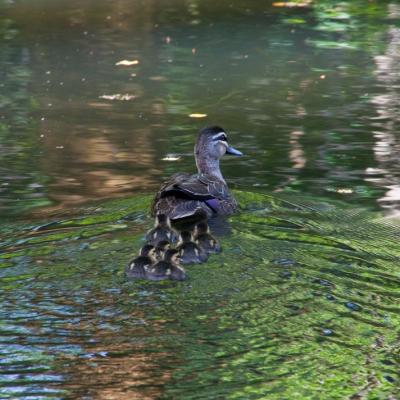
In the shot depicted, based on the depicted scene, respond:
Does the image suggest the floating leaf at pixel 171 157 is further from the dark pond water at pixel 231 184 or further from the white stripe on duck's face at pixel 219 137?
the white stripe on duck's face at pixel 219 137

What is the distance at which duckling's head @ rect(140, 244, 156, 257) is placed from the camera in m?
7.85

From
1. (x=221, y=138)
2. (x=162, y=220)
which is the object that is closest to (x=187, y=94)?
(x=221, y=138)

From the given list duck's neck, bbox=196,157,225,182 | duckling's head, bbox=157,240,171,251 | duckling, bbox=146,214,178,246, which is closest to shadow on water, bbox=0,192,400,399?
duckling, bbox=146,214,178,246

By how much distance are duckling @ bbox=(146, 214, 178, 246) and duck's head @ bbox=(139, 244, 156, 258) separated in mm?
208

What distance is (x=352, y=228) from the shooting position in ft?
29.5

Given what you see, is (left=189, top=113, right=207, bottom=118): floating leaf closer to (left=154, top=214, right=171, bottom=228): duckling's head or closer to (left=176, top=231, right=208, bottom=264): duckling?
(left=154, top=214, right=171, bottom=228): duckling's head

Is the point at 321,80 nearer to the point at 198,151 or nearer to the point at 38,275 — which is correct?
the point at 198,151

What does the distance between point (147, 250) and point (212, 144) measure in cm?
272

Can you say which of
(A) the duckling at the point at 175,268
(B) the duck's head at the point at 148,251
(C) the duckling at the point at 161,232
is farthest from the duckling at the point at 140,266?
(C) the duckling at the point at 161,232

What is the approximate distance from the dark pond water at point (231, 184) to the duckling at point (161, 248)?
0.81 ft

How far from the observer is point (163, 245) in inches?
324

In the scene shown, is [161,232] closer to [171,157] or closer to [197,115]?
[171,157]

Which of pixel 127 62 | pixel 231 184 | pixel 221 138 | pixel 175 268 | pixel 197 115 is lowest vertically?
pixel 231 184

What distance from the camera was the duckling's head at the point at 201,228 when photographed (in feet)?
28.4
